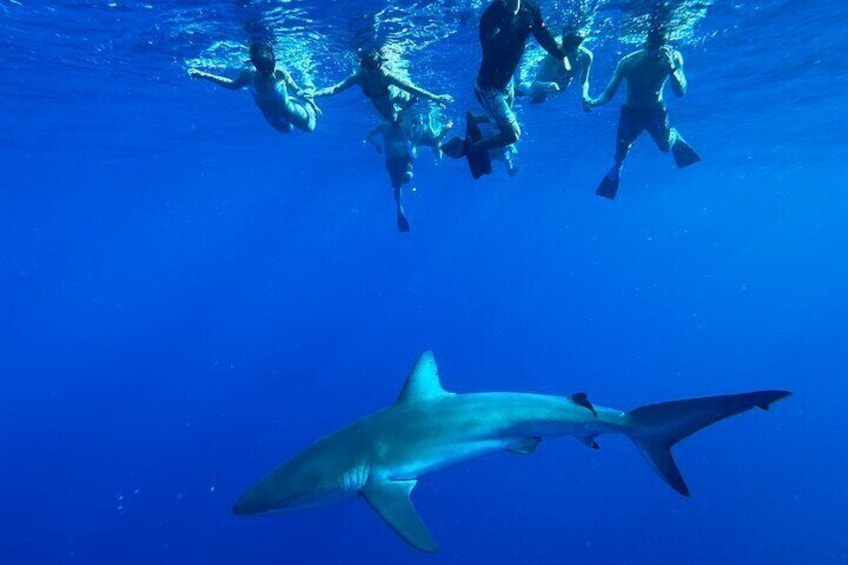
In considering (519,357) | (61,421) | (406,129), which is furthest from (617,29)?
(61,421)

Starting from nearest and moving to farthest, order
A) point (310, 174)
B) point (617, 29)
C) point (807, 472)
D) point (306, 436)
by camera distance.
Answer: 1. point (617, 29)
2. point (807, 472)
3. point (306, 436)
4. point (310, 174)

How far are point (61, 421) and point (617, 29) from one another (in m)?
35.3

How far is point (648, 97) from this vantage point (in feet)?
41.7

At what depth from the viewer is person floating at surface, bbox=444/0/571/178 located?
7266 mm

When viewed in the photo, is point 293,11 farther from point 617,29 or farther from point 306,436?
point 306,436

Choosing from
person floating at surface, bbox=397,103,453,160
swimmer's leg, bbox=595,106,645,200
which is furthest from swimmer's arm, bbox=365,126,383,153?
swimmer's leg, bbox=595,106,645,200

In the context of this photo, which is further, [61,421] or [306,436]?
[61,421]

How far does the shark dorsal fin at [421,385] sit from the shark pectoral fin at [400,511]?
0.89 metres

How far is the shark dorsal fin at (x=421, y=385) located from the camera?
19.5 ft

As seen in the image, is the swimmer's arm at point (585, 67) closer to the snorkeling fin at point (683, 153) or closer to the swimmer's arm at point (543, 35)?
the snorkeling fin at point (683, 153)

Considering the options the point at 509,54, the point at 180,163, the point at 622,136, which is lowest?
the point at 180,163

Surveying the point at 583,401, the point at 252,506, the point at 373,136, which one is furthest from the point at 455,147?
the point at 373,136

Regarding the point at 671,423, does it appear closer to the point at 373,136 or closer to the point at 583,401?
the point at 583,401

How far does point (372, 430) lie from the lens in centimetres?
566
